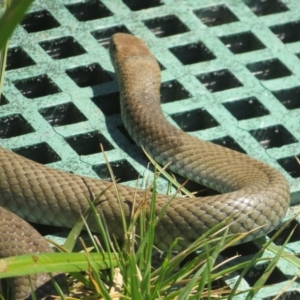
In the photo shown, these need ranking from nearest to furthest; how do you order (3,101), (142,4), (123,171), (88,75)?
(123,171), (3,101), (88,75), (142,4)

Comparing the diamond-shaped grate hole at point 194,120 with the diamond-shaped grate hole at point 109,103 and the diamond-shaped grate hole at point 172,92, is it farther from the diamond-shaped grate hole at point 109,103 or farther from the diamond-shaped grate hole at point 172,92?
the diamond-shaped grate hole at point 109,103

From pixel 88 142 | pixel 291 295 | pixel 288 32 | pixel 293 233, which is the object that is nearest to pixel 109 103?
pixel 88 142

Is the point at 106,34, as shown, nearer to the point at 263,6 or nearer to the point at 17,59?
the point at 17,59

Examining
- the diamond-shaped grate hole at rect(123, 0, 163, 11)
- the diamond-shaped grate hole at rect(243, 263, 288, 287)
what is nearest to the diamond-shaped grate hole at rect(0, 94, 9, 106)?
the diamond-shaped grate hole at rect(123, 0, 163, 11)

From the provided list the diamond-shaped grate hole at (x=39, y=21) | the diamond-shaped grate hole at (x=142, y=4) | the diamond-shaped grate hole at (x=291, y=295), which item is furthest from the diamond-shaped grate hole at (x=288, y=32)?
the diamond-shaped grate hole at (x=291, y=295)

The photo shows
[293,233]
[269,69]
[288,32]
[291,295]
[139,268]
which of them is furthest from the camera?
[288,32]

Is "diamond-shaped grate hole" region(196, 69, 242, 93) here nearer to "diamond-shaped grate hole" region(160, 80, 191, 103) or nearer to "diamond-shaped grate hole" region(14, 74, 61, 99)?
"diamond-shaped grate hole" region(160, 80, 191, 103)

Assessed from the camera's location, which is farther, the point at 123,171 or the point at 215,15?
the point at 215,15
